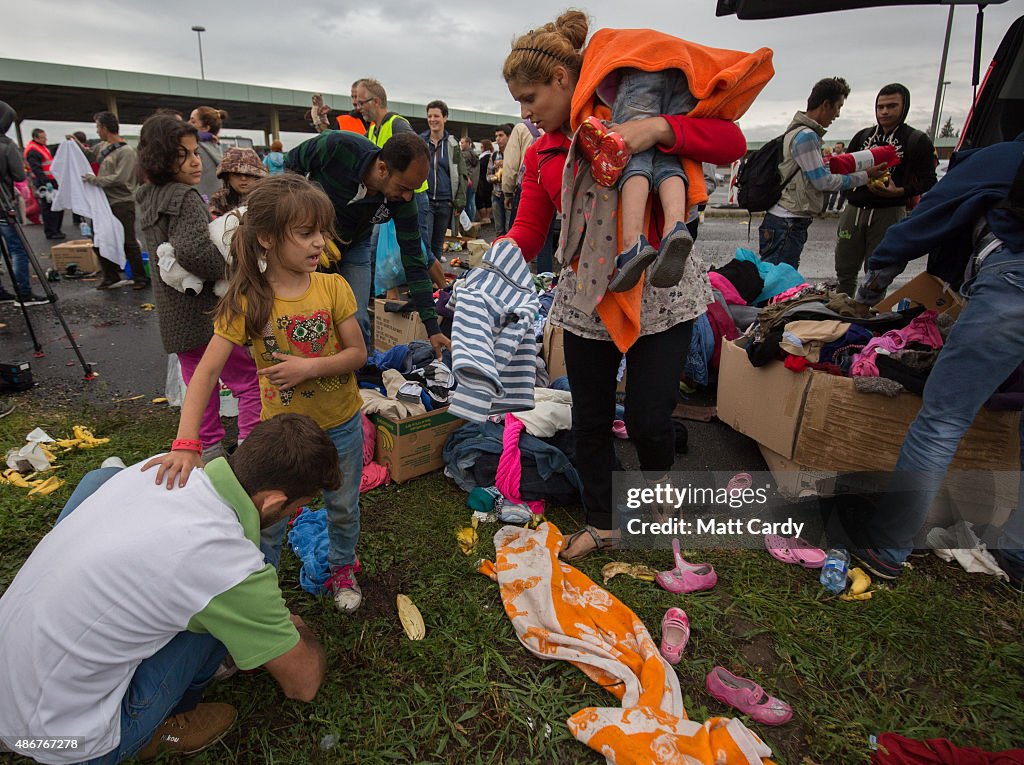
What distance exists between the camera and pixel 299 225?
1898 millimetres

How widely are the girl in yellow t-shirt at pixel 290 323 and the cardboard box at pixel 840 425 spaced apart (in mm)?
2214

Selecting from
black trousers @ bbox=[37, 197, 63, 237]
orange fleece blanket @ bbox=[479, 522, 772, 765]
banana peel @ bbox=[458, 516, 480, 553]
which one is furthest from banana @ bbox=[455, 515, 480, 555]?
black trousers @ bbox=[37, 197, 63, 237]

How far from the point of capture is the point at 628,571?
2.45 meters

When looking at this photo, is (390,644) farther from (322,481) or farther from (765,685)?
(765,685)

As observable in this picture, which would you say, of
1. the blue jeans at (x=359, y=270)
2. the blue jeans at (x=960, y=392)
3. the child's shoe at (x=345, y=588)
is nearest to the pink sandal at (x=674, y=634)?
the blue jeans at (x=960, y=392)

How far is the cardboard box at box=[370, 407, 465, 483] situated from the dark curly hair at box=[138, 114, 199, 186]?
5.21 feet

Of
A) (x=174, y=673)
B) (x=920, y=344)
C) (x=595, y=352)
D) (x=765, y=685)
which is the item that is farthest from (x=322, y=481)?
(x=920, y=344)

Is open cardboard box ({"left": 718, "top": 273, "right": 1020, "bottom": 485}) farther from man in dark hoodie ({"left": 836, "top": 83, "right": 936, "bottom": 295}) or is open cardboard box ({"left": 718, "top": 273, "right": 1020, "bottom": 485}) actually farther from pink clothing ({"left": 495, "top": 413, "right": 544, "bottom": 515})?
man in dark hoodie ({"left": 836, "top": 83, "right": 936, "bottom": 295})

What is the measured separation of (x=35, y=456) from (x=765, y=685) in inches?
153

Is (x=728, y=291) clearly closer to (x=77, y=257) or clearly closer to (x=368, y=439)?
(x=368, y=439)

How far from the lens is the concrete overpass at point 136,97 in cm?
2252

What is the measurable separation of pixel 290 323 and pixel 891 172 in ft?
15.2

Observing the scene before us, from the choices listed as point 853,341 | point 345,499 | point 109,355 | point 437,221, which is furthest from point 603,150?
point 437,221

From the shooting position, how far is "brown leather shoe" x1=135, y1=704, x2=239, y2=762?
1.66m
